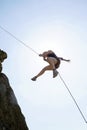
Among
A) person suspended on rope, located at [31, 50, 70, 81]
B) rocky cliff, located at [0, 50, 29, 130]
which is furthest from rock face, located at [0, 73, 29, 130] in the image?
person suspended on rope, located at [31, 50, 70, 81]

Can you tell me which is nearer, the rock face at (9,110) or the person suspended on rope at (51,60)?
the rock face at (9,110)

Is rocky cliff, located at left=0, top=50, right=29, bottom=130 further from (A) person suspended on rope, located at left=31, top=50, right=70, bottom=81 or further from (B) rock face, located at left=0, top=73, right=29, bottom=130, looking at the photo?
(A) person suspended on rope, located at left=31, top=50, right=70, bottom=81

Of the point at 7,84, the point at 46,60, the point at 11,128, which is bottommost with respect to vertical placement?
the point at 11,128

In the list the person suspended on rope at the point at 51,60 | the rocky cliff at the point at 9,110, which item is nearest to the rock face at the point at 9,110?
the rocky cliff at the point at 9,110

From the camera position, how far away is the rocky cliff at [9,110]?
49.1ft

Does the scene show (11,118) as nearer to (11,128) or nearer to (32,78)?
(11,128)

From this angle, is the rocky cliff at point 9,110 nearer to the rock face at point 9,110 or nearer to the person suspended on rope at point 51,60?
the rock face at point 9,110

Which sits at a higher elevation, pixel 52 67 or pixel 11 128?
pixel 52 67

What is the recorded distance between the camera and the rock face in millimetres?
14954

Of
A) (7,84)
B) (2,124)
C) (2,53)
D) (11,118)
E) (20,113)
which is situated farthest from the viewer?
(2,53)

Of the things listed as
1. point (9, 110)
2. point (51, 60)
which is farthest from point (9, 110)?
point (51, 60)

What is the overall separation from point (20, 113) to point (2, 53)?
5.52m

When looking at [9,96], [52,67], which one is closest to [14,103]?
[9,96]

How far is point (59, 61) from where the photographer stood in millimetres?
16062
